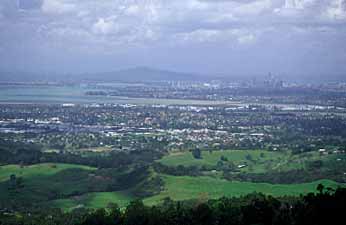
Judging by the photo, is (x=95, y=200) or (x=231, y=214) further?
(x=95, y=200)

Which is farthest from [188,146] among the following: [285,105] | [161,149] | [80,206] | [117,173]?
[285,105]

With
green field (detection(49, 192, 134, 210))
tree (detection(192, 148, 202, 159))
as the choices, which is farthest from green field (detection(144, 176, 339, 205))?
tree (detection(192, 148, 202, 159))

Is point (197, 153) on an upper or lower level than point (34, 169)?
lower

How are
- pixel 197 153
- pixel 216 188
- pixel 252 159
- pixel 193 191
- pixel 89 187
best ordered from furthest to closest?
pixel 197 153 < pixel 252 159 < pixel 89 187 < pixel 216 188 < pixel 193 191

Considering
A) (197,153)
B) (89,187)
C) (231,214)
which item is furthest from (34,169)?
(231,214)

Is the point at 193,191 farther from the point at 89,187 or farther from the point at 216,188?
the point at 89,187

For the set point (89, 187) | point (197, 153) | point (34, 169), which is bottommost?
point (89, 187)
